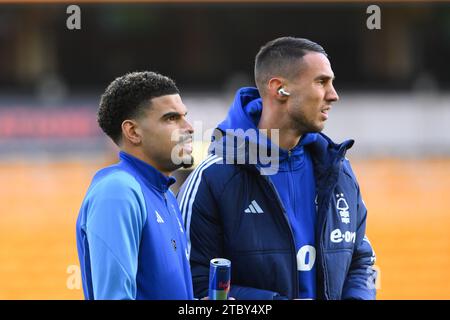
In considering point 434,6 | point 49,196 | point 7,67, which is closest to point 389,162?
point 434,6

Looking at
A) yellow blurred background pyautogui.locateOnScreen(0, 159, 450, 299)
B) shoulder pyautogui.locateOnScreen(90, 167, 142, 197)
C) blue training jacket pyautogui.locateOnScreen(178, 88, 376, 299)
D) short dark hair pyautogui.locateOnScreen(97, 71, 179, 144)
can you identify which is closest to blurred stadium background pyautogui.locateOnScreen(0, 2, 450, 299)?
yellow blurred background pyautogui.locateOnScreen(0, 159, 450, 299)

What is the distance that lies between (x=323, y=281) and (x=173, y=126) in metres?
0.88

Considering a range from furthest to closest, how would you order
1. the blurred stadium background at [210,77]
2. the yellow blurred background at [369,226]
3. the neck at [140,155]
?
the blurred stadium background at [210,77], the yellow blurred background at [369,226], the neck at [140,155]

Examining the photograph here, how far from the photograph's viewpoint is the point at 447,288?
776 centimetres

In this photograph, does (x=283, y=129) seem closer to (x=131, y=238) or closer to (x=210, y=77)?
(x=131, y=238)

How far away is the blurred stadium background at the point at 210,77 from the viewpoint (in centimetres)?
1683

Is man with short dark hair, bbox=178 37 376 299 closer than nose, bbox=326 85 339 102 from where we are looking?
Yes

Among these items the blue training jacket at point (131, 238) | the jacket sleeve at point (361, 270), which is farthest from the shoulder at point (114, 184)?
the jacket sleeve at point (361, 270)

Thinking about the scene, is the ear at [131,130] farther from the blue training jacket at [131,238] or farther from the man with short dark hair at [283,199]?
the man with short dark hair at [283,199]

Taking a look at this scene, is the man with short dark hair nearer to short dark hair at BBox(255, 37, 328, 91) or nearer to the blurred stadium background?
short dark hair at BBox(255, 37, 328, 91)

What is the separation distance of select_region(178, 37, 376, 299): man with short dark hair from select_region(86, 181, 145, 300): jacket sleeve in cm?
66

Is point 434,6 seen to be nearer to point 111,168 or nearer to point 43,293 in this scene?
point 43,293

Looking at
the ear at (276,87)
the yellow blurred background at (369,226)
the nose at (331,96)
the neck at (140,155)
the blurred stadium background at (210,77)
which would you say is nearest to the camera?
the neck at (140,155)

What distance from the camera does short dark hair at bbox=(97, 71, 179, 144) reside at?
315 cm
